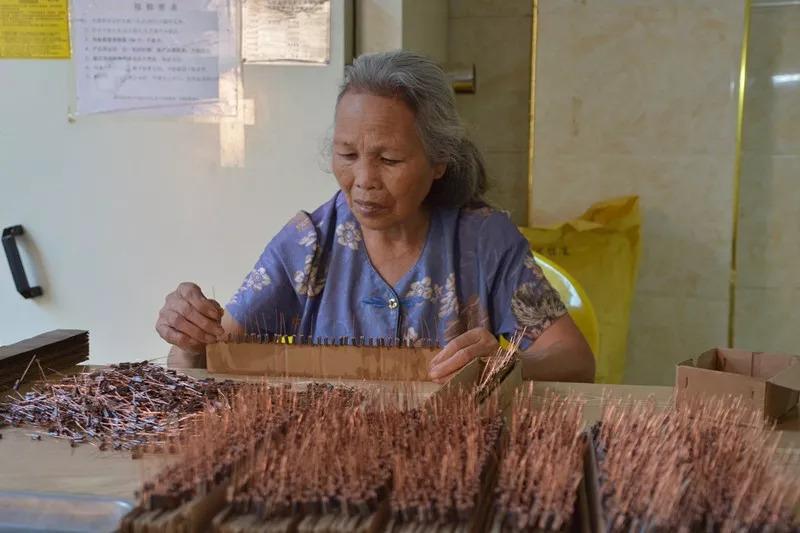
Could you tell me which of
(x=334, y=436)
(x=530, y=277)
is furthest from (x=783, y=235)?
(x=334, y=436)

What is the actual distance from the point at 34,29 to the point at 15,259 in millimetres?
639

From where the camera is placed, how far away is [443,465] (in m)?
0.73

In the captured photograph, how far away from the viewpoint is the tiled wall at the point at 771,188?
2.41 meters

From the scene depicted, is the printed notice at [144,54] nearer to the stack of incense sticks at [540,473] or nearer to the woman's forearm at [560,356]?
the woman's forearm at [560,356]

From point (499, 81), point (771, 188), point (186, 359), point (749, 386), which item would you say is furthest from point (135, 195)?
point (771, 188)

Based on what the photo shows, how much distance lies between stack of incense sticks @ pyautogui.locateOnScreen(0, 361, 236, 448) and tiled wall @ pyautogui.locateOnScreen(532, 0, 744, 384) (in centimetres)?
157

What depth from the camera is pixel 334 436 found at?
0.83 meters

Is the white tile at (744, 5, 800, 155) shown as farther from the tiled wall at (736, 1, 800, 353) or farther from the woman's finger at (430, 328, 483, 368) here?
the woman's finger at (430, 328, 483, 368)

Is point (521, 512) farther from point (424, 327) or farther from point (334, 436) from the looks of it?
point (424, 327)

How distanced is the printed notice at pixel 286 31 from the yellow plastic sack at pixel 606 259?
868mm

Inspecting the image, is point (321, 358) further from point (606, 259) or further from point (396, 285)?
point (606, 259)

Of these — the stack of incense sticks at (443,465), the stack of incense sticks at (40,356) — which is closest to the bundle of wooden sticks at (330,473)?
the stack of incense sticks at (443,465)

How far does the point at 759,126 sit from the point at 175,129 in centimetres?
178

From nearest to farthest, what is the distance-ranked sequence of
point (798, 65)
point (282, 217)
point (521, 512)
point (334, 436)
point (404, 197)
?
point (521, 512) → point (334, 436) → point (404, 197) → point (282, 217) → point (798, 65)
